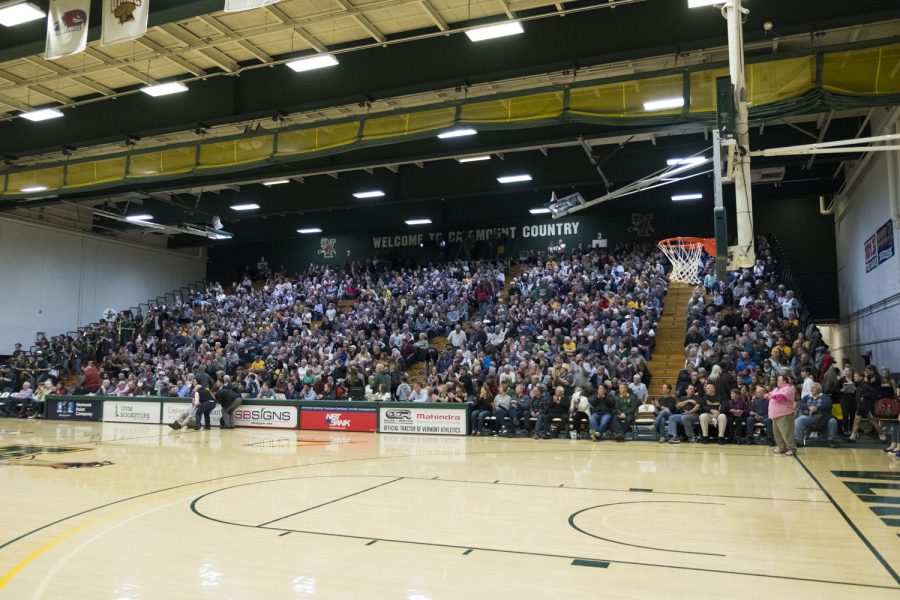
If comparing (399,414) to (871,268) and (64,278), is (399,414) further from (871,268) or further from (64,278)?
(64,278)

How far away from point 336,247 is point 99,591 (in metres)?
31.3

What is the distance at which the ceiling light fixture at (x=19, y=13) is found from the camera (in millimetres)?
12477

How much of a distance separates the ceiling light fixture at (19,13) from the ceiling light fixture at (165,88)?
315 cm

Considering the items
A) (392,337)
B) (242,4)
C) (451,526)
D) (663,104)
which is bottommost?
(451,526)

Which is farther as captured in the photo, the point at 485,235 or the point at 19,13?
the point at 485,235

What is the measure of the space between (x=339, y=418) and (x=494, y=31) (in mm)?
11330

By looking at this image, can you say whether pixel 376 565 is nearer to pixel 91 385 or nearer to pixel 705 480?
pixel 705 480

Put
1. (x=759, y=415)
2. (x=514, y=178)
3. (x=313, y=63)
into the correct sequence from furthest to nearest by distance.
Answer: (x=514, y=178), (x=759, y=415), (x=313, y=63)

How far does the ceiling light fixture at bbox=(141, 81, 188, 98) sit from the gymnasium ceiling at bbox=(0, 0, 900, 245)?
0.19 m

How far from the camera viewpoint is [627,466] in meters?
12.0

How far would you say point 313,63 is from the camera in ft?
48.8

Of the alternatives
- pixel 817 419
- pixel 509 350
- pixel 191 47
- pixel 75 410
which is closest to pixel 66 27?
pixel 191 47

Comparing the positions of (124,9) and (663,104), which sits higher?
(124,9)

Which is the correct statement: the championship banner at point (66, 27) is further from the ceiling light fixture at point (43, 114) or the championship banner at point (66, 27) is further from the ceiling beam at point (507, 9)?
the ceiling beam at point (507, 9)
